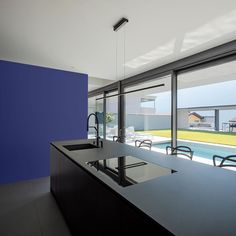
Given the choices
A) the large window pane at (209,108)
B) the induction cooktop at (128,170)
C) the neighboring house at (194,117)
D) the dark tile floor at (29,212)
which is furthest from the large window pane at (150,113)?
the dark tile floor at (29,212)

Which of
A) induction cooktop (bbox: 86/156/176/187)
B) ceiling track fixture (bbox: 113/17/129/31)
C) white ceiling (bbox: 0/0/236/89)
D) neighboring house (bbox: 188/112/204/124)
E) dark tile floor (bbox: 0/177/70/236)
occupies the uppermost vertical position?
white ceiling (bbox: 0/0/236/89)

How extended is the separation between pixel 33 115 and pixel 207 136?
4092mm

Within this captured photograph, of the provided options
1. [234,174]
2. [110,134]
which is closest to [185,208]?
[234,174]

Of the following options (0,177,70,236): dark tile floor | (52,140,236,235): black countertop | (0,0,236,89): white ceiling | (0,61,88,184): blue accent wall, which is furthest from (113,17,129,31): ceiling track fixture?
(0,177,70,236): dark tile floor

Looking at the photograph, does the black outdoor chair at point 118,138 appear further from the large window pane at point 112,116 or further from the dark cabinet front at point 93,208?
the dark cabinet front at point 93,208

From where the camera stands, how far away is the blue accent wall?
11.0 ft

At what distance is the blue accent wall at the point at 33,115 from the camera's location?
3.34 metres

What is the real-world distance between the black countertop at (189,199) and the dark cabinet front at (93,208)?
47 millimetres

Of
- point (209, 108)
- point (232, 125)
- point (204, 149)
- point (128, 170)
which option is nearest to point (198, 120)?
point (209, 108)

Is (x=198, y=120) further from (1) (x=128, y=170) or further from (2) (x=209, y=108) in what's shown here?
(1) (x=128, y=170)

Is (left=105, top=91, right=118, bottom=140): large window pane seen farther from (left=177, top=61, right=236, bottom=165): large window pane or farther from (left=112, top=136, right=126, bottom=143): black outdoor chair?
(left=177, top=61, right=236, bottom=165): large window pane

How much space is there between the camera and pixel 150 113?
4988 millimetres

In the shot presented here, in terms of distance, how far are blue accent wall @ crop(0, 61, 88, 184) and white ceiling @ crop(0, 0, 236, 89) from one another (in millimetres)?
454

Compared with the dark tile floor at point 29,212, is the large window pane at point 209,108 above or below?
above
